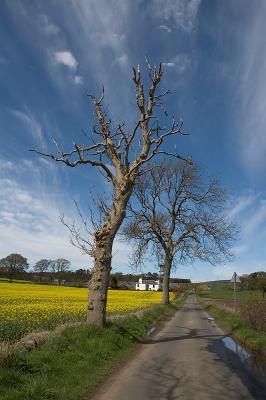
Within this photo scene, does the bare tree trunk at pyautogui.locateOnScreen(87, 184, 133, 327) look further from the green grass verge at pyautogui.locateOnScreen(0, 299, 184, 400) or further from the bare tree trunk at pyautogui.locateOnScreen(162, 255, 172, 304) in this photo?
the bare tree trunk at pyautogui.locateOnScreen(162, 255, 172, 304)

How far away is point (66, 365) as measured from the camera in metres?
9.47

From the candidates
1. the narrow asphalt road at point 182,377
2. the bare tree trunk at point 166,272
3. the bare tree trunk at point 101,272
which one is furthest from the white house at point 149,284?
the narrow asphalt road at point 182,377

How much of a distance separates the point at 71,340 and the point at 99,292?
336 centimetres

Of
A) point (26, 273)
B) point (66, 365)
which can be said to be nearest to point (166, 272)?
point (66, 365)

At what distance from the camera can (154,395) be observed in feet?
25.5

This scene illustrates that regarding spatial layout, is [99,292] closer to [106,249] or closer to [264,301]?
[106,249]

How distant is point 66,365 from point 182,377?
7.87 feet

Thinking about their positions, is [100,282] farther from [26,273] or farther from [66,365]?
[26,273]

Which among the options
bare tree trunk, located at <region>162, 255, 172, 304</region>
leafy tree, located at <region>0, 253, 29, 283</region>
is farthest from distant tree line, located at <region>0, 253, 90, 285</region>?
bare tree trunk, located at <region>162, 255, 172, 304</region>

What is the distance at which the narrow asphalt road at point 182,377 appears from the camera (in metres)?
7.90

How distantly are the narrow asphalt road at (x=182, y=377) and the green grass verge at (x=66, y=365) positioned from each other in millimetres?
416

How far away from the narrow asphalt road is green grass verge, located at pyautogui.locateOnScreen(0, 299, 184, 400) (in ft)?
1.36

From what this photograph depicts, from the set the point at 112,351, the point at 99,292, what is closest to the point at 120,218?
the point at 99,292

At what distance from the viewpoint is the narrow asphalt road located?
311 inches
